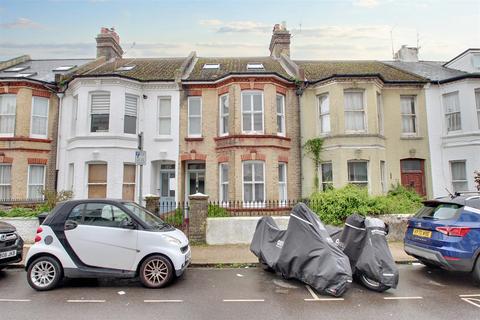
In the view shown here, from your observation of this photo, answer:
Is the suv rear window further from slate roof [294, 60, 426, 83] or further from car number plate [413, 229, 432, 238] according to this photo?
slate roof [294, 60, 426, 83]

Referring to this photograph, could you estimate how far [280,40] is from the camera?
18969 mm

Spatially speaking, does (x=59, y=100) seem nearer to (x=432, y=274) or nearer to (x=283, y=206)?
(x=283, y=206)

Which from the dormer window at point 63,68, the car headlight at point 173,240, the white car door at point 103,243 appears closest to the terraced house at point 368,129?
the car headlight at point 173,240

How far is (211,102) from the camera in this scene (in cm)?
1528

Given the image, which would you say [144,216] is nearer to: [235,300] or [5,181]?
[235,300]

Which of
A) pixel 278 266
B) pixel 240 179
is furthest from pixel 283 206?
pixel 278 266

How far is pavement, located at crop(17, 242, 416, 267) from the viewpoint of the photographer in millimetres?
7812

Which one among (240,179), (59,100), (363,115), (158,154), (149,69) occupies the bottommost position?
(240,179)

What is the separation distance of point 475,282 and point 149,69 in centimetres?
1674

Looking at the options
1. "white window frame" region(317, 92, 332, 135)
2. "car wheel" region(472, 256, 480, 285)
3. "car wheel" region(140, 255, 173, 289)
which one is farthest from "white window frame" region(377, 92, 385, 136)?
"car wheel" region(140, 255, 173, 289)

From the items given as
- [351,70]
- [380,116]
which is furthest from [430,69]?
[380,116]

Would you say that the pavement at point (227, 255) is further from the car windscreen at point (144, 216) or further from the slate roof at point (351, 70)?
the slate roof at point (351, 70)

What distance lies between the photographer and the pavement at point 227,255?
25.6 feet

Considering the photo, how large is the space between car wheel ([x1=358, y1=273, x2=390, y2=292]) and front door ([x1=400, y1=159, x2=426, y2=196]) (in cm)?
1084
